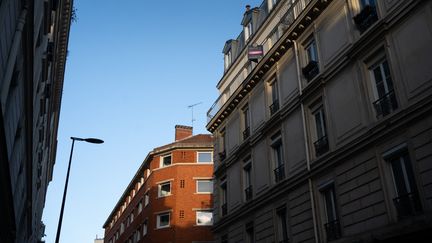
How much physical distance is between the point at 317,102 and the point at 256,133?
16.8ft

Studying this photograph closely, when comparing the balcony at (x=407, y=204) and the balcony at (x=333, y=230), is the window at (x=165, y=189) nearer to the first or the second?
the balcony at (x=333, y=230)

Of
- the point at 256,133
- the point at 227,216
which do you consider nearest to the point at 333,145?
the point at 256,133

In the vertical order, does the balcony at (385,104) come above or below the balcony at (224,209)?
above

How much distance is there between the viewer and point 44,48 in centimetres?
1847

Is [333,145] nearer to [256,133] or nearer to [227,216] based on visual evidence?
[256,133]

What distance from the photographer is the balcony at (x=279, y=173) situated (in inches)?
763

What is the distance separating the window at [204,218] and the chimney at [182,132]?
1042cm

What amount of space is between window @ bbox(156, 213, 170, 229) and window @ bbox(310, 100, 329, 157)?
25.4 m

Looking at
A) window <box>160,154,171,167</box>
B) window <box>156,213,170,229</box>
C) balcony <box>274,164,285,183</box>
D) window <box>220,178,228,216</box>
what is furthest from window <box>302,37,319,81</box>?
window <box>160,154,171,167</box>

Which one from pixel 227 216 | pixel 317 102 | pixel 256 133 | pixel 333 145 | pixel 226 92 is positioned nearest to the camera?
pixel 333 145

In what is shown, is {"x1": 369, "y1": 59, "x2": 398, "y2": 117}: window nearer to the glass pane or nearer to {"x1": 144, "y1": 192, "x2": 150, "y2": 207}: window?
the glass pane

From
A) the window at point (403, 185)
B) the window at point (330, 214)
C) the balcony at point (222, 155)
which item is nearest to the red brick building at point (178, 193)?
the balcony at point (222, 155)

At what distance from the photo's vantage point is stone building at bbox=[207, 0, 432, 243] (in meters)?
12.7

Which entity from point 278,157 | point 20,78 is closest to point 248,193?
point 278,157
